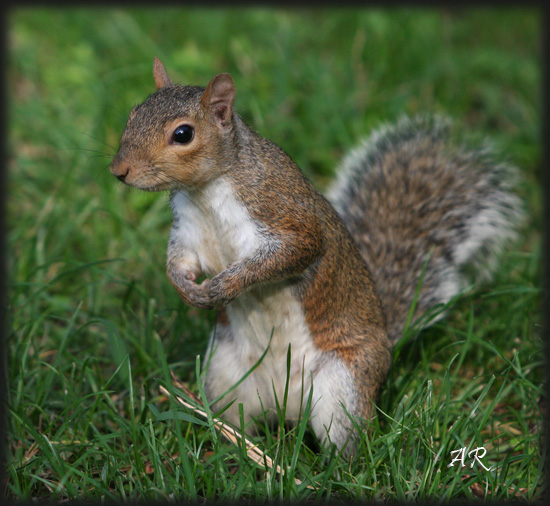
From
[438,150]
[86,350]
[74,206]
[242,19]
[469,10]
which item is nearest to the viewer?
[86,350]

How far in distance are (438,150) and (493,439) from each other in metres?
1.18

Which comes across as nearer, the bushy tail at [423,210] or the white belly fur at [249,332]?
the white belly fur at [249,332]

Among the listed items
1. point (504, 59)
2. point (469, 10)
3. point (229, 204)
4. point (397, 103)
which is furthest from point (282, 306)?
point (469, 10)

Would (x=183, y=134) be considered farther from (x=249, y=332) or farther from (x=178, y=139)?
(x=249, y=332)

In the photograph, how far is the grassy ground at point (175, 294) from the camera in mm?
1913

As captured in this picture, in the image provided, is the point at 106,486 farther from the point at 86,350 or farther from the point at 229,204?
the point at 229,204

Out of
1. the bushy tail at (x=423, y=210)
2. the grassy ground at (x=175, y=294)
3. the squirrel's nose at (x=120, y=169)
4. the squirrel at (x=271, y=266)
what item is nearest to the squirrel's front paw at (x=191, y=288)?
the squirrel at (x=271, y=266)

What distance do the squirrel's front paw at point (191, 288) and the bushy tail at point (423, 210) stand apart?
713 millimetres

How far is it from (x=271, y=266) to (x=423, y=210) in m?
0.83

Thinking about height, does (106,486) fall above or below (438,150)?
below

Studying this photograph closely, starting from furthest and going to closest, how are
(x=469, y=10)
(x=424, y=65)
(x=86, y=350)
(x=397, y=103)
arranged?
(x=469, y=10) < (x=424, y=65) < (x=397, y=103) < (x=86, y=350)

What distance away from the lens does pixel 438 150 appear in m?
2.71

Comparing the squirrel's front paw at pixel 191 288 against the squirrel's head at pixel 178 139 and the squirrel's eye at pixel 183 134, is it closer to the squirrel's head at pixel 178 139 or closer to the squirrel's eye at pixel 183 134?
the squirrel's head at pixel 178 139

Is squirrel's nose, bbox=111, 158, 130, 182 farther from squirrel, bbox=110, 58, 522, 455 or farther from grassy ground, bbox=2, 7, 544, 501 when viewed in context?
grassy ground, bbox=2, 7, 544, 501
